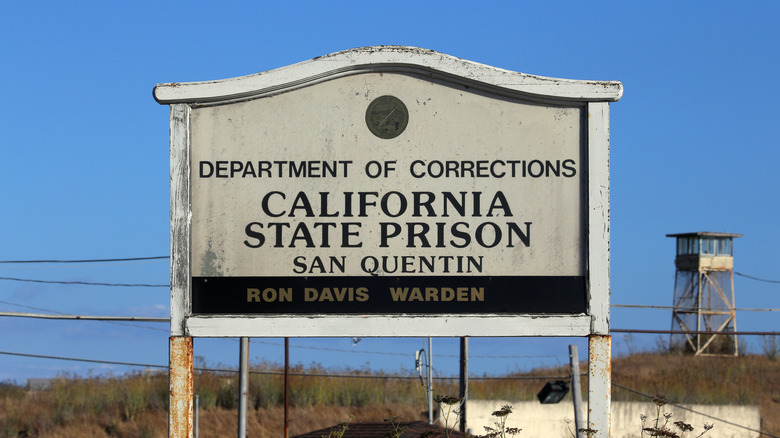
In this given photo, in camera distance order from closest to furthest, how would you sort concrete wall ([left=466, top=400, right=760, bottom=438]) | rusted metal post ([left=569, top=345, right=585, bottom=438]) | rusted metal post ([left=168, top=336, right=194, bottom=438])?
1. rusted metal post ([left=168, top=336, right=194, bottom=438])
2. rusted metal post ([left=569, top=345, right=585, bottom=438])
3. concrete wall ([left=466, top=400, right=760, bottom=438])

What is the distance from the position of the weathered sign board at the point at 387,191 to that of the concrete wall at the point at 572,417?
17786 mm

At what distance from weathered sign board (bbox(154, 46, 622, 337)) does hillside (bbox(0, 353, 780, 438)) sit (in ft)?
55.5

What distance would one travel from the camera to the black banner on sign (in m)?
7.04

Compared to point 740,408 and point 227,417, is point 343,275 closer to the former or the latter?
point 227,417

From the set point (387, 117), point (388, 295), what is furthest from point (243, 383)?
point (387, 117)

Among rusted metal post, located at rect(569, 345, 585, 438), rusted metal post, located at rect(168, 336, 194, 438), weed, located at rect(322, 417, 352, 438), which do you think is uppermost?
rusted metal post, located at rect(168, 336, 194, 438)

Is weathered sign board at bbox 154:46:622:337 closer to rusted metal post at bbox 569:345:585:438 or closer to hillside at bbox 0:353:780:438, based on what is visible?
rusted metal post at bbox 569:345:585:438

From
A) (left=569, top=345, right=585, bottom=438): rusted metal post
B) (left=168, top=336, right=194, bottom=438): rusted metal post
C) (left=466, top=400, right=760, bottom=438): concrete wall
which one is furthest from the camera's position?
(left=466, top=400, right=760, bottom=438): concrete wall

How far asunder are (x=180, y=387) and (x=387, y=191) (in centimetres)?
223

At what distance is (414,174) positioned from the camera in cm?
714

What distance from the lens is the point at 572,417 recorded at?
24.6 metres

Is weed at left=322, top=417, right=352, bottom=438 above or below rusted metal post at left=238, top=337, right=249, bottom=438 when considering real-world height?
above

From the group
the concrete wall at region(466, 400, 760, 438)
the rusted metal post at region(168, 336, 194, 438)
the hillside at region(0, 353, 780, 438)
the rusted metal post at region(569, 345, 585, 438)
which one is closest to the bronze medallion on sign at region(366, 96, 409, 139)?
the rusted metal post at region(168, 336, 194, 438)

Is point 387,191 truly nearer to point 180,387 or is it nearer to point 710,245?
point 180,387
